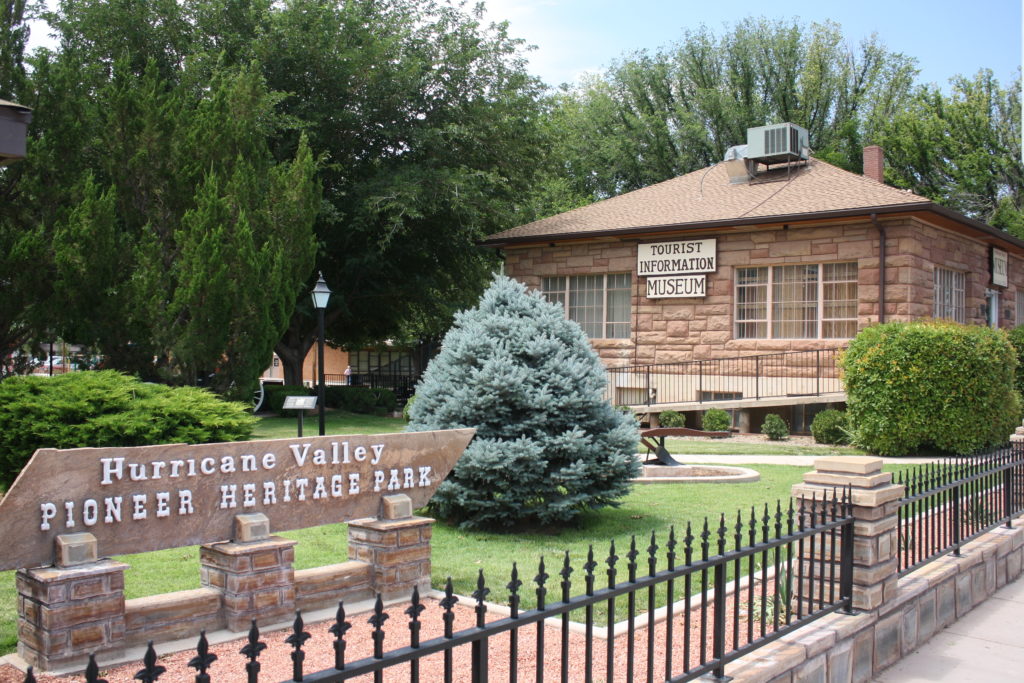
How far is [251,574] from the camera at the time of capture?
5.16 m

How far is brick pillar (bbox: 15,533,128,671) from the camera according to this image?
4.43 m

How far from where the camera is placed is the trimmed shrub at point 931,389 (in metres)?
14.2

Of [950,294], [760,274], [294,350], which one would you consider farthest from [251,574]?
[294,350]

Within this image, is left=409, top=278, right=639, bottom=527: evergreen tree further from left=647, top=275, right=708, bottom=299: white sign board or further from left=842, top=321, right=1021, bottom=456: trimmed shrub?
left=647, top=275, right=708, bottom=299: white sign board

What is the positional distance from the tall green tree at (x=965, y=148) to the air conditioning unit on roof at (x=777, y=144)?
14646 millimetres

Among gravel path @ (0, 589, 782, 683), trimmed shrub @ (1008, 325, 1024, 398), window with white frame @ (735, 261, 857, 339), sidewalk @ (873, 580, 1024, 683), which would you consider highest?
window with white frame @ (735, 261, 857, 339)

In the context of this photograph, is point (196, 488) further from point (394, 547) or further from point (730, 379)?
point (730, 379)

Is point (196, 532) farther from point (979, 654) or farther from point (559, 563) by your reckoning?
point (979, 654)

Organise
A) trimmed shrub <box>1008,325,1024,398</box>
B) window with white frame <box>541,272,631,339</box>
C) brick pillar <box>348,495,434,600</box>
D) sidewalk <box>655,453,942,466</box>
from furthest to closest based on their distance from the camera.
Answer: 1. window with white frame <box>541,272,631,339</box>
2. trimmed shrub <box>1008,325,1024,398</box>
3. sidewalk <box>655,453,942,466</box>
4. brick pillar <box>348,495,434,600</box>

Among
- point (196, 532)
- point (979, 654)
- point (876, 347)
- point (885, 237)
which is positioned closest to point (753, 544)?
point (979, 654)

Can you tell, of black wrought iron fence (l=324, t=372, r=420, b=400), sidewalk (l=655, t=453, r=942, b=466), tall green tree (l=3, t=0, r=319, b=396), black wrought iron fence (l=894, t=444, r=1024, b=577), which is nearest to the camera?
black wrought iron fence (l=894, t=444, r=1024, b=577)

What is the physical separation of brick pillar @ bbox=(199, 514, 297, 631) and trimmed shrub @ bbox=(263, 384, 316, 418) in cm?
1712

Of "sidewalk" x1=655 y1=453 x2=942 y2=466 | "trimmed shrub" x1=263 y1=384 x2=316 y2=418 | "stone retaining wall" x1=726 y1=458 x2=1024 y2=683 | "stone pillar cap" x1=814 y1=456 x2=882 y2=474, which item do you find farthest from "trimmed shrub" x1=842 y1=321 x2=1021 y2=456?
"trimmed shrub" x1=263 y1=384 x2=316 y2=418

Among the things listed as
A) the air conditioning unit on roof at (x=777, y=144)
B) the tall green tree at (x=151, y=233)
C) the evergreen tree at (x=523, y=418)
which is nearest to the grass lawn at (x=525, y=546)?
the evergreen tree at (x=523, y=418)
